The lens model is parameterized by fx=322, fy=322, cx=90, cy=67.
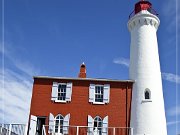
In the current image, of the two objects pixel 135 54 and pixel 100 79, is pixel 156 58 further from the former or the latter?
pixel 100 79

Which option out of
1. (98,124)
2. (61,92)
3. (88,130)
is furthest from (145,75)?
(61,92)

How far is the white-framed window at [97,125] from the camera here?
24.2m

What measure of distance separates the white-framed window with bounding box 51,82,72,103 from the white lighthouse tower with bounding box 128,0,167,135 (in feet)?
17.1

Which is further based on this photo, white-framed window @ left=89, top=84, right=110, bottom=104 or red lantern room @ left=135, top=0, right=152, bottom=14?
red lantern room @ left=135, top=0, right=152, bottom=14

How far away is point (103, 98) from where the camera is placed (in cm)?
2569

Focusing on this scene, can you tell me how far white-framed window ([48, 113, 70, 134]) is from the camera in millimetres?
24277

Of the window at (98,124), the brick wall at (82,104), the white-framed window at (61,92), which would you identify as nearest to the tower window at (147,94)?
the brick wall at (82,104)

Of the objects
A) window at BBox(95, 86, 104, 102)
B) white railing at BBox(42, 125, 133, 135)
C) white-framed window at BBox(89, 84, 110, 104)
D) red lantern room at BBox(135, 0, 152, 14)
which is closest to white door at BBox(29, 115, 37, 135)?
white railing at BBox(42, 125, 133, 135)

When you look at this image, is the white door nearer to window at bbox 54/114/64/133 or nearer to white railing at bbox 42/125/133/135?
white railing at bbox 42/125/133/135

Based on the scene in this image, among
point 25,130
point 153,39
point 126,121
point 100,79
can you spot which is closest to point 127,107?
point 126,121

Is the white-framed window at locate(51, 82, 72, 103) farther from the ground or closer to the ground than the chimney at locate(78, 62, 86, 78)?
closer to the ground

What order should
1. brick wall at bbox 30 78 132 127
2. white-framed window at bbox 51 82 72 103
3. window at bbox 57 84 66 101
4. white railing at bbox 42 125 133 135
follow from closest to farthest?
white railing at bbox 42 125 133 135 → brick wall at bbox 30 78 132 127 → white-framed window at bbox 51 82 72 103 → window at bbox 57 84 66 101

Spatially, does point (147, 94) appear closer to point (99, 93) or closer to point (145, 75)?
point (145, 75)

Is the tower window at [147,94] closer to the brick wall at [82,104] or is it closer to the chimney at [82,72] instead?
the brick wall at [82,104]
